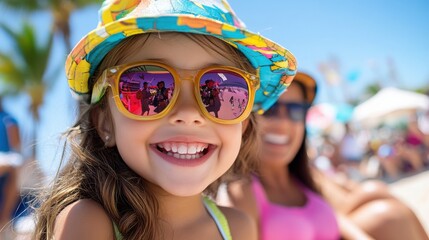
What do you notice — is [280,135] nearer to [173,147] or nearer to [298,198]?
[298,198]

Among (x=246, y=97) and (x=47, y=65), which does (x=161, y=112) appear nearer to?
(x=246, y=97)

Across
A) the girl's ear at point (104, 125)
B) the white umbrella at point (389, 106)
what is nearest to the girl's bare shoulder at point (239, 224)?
the girl's ear at point (104, 125)

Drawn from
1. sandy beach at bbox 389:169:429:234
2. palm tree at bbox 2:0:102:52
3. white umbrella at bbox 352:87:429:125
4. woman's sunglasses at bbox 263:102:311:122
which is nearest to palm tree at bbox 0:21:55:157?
palm tree at bbox 2:0:102:52

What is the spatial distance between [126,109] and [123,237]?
447mm

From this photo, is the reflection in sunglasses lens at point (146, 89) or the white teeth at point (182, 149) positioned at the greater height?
the reflection in sunglasses lens at point (146, 89)

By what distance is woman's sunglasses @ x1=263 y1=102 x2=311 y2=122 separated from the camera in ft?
8.80

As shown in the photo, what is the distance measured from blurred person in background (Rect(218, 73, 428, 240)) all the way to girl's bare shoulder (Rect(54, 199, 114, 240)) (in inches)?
43.4

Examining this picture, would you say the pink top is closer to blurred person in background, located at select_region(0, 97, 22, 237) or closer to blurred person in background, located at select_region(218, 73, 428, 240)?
blurred person in background, located at select_region(218, 73, 428, 240)

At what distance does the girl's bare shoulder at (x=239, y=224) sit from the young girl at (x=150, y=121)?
0.63 ft

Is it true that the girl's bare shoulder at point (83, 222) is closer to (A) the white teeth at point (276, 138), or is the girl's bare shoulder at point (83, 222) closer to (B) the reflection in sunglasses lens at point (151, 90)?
(B) the reflection in sunglasses lens at point (151, 90)

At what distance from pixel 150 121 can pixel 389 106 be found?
1276 cm

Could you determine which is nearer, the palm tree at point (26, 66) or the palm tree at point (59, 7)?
the palm tree at point (59, 7)

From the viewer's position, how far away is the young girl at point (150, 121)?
4.48ft

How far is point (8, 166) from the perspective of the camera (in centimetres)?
413
